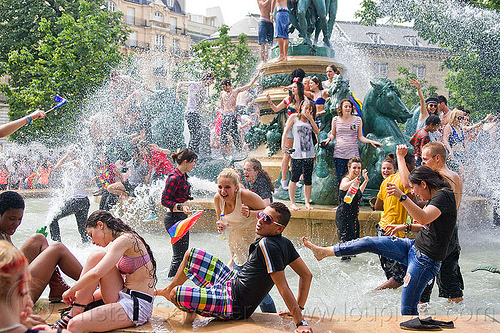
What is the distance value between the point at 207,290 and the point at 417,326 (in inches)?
58.0

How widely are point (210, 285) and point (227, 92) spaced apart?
8191 mm

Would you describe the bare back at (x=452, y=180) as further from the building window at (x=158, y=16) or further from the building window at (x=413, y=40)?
the building window at (x=158, y=16)

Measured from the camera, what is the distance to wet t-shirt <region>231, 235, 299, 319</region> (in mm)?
3512

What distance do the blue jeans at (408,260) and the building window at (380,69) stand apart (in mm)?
47464

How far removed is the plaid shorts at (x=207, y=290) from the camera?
348cm

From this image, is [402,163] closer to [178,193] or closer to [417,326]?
[417,326]

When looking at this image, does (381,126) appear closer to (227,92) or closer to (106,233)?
(227,92)

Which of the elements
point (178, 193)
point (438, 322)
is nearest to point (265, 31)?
point (178, 193)

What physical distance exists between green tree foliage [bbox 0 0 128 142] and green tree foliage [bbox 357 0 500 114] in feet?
49.8

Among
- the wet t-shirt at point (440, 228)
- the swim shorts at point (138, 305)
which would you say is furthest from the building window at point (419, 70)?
the swim shorts at point (138, 305)

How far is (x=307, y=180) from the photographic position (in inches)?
300

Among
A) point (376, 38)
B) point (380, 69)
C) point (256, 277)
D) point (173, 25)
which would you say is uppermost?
point (173, 25)

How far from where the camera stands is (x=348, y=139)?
741cm

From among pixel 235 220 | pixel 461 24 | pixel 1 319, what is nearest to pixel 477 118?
pixel 461 24
